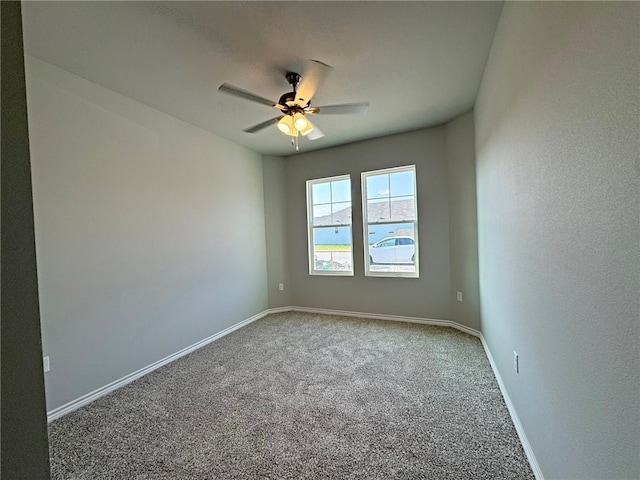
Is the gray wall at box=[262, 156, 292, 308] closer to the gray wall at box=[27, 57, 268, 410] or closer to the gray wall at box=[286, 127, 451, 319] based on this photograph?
the gray wall at box=[286, 127, 451, 319]

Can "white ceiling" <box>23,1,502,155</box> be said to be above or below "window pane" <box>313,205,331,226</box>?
above

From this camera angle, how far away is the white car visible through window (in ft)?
12.8

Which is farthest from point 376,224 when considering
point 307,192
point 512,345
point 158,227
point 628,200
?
point 628,200

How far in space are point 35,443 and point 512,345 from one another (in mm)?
2280

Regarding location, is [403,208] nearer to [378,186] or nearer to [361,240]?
[378,186]

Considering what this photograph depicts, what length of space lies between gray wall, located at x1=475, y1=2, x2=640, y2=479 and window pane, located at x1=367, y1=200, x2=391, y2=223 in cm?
222

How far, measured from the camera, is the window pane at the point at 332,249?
432 centimetres

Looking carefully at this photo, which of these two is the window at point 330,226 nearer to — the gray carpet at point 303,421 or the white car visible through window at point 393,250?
the white car visible through window at point 393,250

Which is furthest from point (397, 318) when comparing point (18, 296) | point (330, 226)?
point (18, 296)

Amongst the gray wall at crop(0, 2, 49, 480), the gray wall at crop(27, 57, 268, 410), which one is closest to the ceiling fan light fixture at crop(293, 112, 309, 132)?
the gray wall at crop(27, 57, 268, 410)

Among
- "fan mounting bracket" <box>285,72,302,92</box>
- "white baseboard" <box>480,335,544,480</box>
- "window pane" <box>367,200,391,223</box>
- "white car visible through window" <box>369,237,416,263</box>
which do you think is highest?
"fan mounting bracket" <box>285,72,302,92</box>

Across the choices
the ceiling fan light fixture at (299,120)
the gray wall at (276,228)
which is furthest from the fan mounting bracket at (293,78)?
the gray wall at (276,228)

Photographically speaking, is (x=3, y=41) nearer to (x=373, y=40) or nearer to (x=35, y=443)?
(x=35, y=443)

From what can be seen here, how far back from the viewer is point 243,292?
4000 mm
